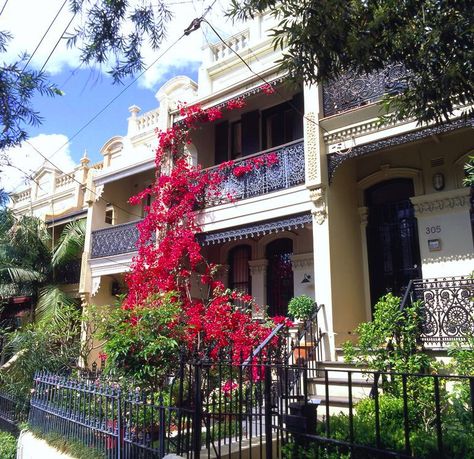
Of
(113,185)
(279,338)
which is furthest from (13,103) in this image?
(113,185)

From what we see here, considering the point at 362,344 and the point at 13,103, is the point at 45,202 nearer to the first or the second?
the point at 13,103

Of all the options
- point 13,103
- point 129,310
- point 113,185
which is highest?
point 113,185

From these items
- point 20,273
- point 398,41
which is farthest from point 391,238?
point 20,273

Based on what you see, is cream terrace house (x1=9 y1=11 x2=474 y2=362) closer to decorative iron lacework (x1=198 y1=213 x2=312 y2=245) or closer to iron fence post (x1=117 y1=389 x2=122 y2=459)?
decorative iron lacework (x1=198 y1=213 x2=312 y2=245)

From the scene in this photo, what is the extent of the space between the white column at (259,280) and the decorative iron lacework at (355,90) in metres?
4.68

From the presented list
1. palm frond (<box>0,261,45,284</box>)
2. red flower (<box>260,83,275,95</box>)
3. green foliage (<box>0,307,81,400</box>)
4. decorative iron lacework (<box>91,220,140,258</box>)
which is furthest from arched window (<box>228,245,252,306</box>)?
palm frond (<box>0,261,45,284</box>)

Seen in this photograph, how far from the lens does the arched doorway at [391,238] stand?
398 inches

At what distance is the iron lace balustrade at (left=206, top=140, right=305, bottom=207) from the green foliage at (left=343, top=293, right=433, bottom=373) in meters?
3.88

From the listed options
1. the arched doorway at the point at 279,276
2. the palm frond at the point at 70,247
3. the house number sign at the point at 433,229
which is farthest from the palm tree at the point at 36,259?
the house number sign at the point at 433,229

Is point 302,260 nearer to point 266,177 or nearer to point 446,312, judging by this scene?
point 266,177

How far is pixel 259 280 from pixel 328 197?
13.4ft

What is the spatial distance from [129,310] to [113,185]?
9.34m

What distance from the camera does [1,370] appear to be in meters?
10.5

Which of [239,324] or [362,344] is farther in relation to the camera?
[239,324]
